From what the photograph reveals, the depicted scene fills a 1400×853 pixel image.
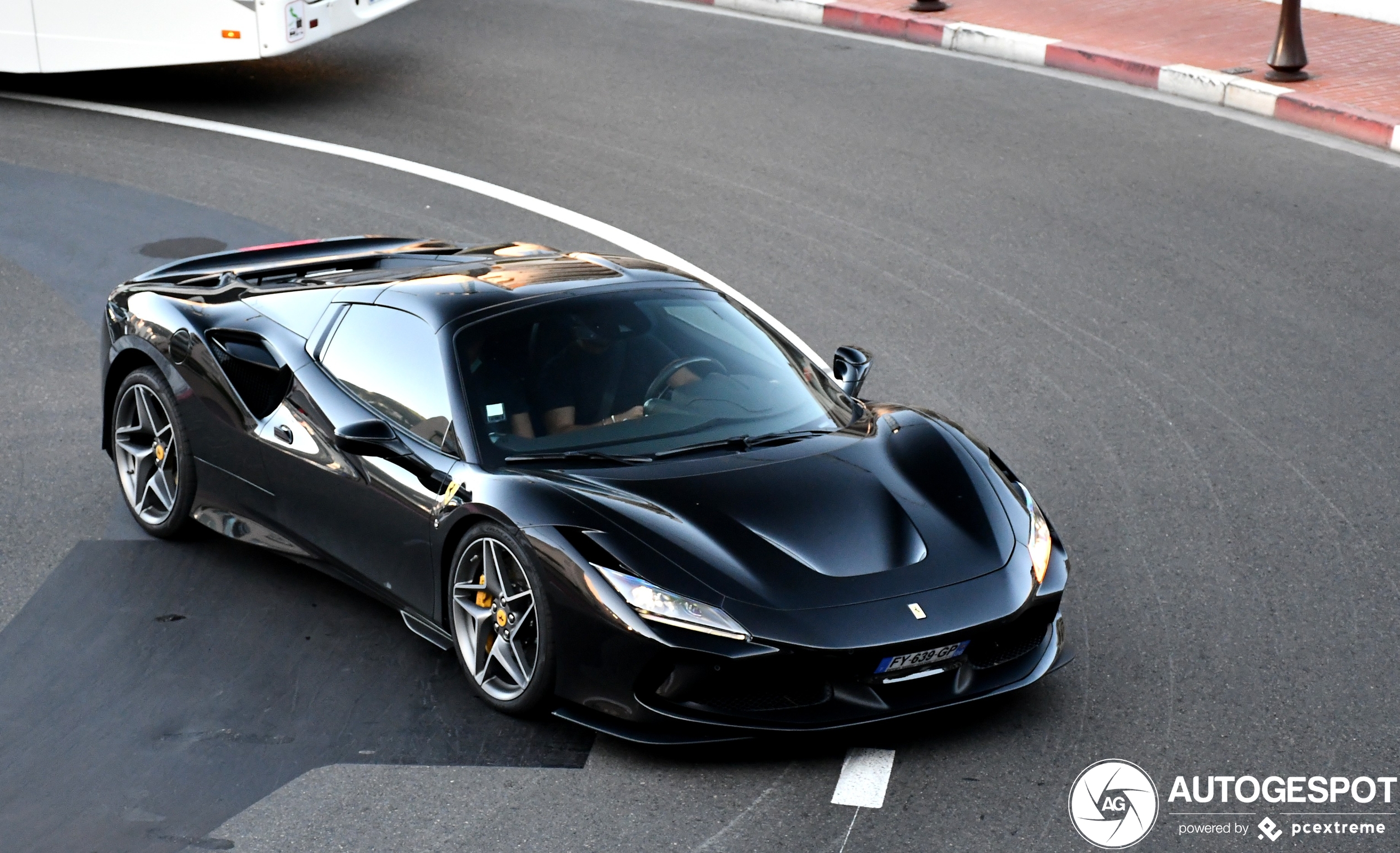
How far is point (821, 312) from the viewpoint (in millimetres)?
9562

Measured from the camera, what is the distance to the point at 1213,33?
51.5ft

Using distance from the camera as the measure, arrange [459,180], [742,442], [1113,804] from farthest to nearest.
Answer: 1. [459,180]
2. [742,442]
3. [1113,804]

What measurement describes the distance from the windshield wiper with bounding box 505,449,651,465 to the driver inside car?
127mm

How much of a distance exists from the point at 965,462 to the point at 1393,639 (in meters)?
1.64

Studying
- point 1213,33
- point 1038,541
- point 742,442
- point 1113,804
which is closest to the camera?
point 1113,804

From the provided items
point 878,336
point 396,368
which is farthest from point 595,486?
point 878,336

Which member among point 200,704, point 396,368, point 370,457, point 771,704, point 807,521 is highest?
point 396,368

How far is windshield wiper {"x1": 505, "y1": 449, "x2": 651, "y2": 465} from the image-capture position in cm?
548

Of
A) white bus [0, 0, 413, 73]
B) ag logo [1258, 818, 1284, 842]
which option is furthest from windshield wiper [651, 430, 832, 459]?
white bus [0, 0, 413, 73]

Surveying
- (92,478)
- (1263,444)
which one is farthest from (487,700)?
(1263,444)

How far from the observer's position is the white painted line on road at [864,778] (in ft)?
15.5

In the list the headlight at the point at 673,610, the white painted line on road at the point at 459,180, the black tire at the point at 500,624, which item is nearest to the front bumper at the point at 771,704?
the headlight at the point at 673,610

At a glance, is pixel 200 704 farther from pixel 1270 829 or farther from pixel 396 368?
pixel 1270 829

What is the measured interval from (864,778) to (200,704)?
2266 millimetres
